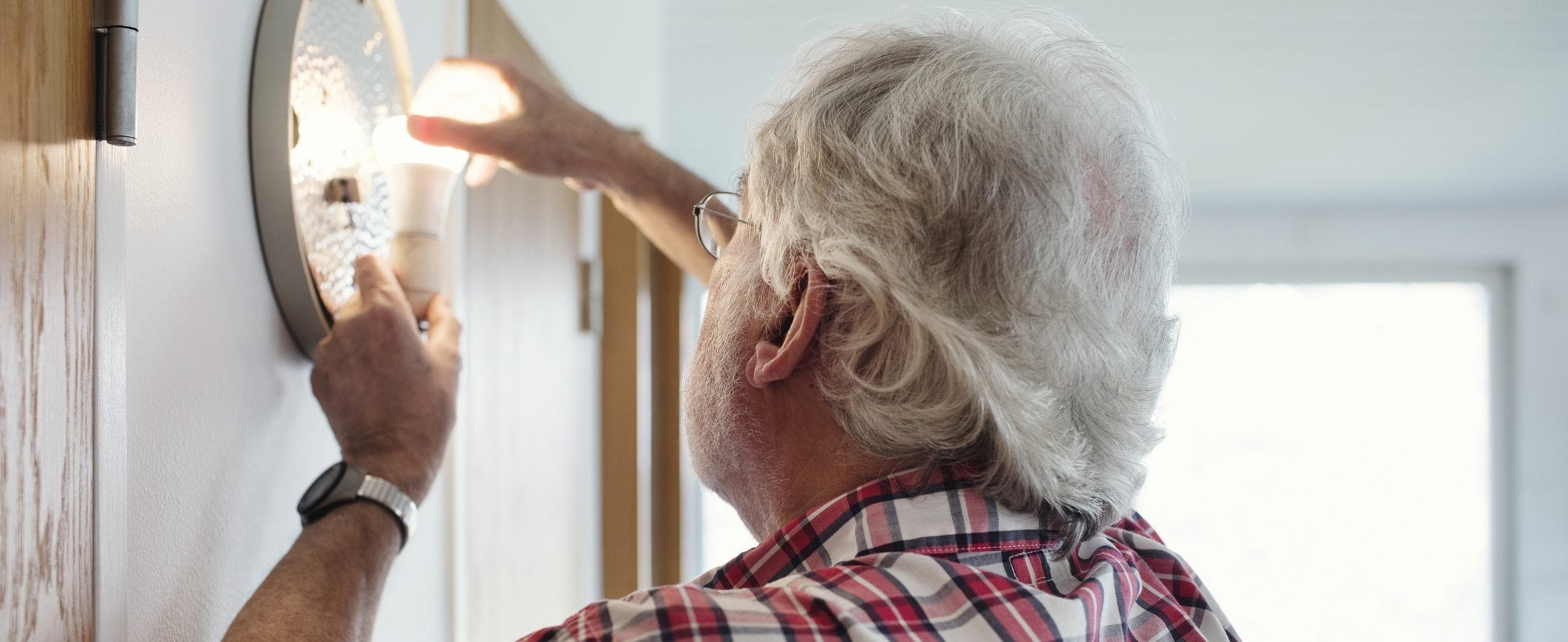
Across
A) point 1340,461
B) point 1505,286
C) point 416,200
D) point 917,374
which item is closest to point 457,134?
point 416,200

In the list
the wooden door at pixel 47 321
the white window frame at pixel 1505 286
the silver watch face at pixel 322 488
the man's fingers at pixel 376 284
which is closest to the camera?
the wooden door at pixel 47 321

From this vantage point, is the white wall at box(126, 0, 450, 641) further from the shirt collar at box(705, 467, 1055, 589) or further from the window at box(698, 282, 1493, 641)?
the window at box(698, 282, 1493, 641)

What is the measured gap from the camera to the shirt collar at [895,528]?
2.36 feet

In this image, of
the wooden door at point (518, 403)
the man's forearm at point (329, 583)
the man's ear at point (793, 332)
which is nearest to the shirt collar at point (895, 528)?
the man's ear at point (793, 332)

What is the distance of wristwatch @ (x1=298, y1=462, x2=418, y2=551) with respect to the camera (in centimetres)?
83

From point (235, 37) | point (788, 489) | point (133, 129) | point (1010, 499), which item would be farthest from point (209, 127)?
point (1010, 499)

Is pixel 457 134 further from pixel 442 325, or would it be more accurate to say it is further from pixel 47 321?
pixel 47 321

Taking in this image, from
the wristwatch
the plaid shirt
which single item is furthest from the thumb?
the plaid shirt

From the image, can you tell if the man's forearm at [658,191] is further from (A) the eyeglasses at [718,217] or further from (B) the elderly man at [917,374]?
(B) the elderly man at [917,374]

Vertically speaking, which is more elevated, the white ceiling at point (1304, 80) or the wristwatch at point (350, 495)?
the white ceiling at point (1304, 80)

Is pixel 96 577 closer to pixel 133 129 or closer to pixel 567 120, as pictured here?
pixel 133 129

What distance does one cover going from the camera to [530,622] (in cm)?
176

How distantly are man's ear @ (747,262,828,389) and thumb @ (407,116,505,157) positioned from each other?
14.2 inches

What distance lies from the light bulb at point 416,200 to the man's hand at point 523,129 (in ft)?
0.06
